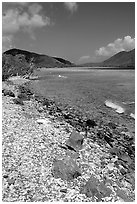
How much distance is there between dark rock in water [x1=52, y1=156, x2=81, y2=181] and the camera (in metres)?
10.3

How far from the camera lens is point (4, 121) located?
1546 cm

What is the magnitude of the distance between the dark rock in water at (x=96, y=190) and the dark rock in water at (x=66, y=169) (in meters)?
0.71

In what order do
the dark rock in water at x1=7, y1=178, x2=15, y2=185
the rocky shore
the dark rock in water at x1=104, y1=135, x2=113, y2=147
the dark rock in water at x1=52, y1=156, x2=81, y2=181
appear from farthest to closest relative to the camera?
the dark rock in water at x1=104, y1=135, x2=113, y2=147
the dark rock in water at x1=52, y1=156, x2=81, y2=181
the rocky shore
the dark rock in water at x1=7, y1=178, x2=15, y2=185

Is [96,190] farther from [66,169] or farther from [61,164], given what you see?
[61,164]

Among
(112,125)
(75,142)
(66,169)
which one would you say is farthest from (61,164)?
(112,125)

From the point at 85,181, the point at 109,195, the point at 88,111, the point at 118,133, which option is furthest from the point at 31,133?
the point at 88,111

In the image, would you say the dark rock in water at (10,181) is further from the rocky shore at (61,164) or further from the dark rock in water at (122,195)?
the dark rock in water at (122,195)

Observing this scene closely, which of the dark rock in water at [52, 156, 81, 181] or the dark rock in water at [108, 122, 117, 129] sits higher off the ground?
the dark rock in water at [108, 122, 117, 129]

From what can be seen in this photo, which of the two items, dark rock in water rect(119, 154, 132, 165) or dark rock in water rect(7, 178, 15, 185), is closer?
dark rock in water rect(7, 178, 15, 185)

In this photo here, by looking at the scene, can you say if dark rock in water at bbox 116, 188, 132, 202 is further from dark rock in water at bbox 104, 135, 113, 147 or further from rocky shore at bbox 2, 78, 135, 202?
dark rock in water at bbox 104, 135, 113, 147

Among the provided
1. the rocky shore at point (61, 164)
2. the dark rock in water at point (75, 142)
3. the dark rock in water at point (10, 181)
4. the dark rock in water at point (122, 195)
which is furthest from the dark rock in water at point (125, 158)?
the dark rock in water at point (10, 181)

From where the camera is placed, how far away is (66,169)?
418 inches

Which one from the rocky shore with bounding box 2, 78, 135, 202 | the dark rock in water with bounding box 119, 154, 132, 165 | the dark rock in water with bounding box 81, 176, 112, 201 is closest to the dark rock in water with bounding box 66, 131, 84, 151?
the rocky shore with bounding box 2, 78, 135, 202

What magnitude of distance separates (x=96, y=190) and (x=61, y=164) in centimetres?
187
